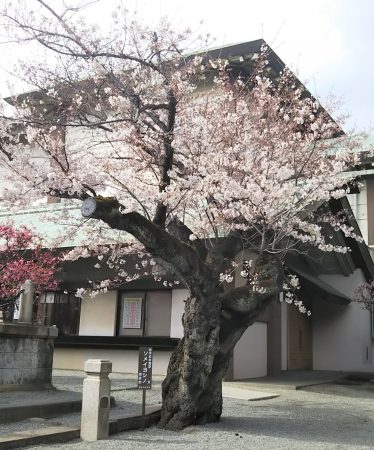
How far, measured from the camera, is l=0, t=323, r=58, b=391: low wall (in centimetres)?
958

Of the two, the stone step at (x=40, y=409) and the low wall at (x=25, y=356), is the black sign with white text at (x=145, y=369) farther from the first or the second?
the low wall at (x=25, y=356)

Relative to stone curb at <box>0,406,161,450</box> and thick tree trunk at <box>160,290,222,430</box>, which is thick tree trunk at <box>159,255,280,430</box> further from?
stone curb at <box>0,406,161,450</box>

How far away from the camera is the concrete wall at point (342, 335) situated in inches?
842

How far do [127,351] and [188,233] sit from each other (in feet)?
26.3

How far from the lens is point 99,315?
663 inches

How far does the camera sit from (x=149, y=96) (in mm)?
8453

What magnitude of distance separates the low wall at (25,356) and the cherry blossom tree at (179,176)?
1.93m

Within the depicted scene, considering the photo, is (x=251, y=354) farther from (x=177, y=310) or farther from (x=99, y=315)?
(x=99, y=315)

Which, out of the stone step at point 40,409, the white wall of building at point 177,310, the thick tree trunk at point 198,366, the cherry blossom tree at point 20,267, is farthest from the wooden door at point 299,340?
the thick tree trunk at point 198,366

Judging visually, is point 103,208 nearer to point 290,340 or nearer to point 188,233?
point 188,233

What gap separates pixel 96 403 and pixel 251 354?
981cm

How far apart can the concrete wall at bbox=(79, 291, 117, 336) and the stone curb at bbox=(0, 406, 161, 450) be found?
8442 millimetres

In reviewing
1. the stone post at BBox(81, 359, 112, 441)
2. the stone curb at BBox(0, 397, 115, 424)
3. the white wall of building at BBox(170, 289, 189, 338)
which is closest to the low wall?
the stone curb at BBox(0, 397, 115, 424)

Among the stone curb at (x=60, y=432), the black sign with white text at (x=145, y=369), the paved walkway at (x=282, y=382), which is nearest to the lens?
the stone curb at (x=60, y=432)
